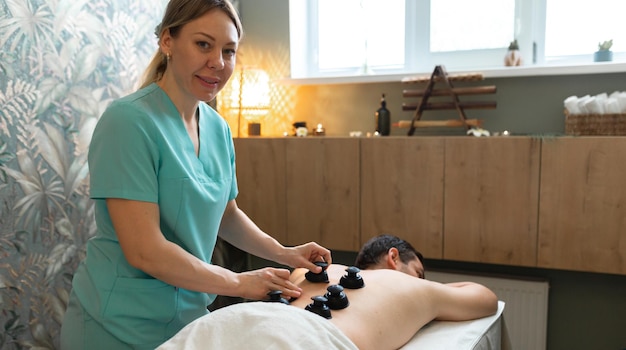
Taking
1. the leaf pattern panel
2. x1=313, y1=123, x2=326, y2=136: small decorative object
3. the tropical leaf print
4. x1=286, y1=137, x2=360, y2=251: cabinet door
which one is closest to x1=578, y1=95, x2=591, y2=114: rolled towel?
x1=286, y1=137, x2=360, y2=251: cabinet door

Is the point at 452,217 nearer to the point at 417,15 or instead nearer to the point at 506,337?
the point at 506,337

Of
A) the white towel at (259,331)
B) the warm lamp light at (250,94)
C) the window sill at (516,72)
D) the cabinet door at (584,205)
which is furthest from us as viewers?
the warm lamp light at (250,94)

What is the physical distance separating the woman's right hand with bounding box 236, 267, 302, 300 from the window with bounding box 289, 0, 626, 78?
1985mm

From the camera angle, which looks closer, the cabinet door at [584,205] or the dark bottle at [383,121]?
the cabinet door at [584,205]

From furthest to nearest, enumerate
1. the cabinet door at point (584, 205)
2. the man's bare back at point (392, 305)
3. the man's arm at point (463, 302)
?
the cabinet door at point (584, 205)
the man's arm at point (463, 302)
the man's bare back at point (392, 305)

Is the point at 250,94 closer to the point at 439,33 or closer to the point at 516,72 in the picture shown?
the point at 439,33

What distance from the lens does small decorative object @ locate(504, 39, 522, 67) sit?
105 inches

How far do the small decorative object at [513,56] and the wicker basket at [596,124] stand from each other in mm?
424

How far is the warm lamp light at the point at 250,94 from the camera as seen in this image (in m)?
3.02

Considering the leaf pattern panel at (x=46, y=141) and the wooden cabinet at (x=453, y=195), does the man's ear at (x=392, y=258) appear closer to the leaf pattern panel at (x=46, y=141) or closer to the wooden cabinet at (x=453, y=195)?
the wooden cabinet at (x=453, y=195)

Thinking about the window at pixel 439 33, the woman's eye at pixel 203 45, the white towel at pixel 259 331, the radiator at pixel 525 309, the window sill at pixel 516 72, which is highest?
the window at pixel 439 33

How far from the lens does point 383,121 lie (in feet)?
9.20

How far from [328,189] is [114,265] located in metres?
1.54

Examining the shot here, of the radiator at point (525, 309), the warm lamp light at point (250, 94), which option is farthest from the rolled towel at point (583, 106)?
the warm lamp light at point (250, 94)
